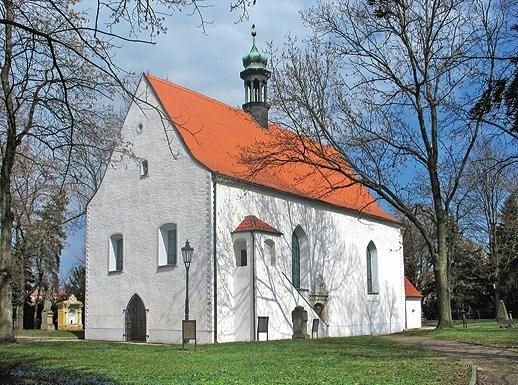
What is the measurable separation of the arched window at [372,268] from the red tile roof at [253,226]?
1244cm

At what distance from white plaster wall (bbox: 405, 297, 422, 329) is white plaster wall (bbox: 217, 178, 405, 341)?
1.96 meters

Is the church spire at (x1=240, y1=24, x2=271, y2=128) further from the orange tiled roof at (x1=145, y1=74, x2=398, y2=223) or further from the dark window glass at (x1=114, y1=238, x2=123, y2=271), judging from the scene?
the dark window glass at (x1=114, y1=238, x2=123, y2=271)

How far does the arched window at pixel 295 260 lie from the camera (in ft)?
105

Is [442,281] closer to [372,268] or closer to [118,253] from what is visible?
[372,268]

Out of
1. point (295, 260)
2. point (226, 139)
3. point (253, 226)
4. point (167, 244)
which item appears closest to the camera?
point (253, 226)

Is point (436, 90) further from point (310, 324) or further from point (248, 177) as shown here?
point (310, 324)

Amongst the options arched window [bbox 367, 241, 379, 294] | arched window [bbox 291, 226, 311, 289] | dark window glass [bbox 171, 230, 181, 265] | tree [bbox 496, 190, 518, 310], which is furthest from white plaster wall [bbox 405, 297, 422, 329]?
dark window glass [bbox 171, 230, 181, 265]

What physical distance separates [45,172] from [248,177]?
41.7ft

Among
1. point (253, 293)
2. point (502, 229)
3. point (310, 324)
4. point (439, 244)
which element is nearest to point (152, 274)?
point (253, 293)

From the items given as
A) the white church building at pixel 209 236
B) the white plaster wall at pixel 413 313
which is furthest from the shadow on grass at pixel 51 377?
the white plaster wall at pixel 413 313

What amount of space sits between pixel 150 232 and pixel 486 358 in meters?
17.7

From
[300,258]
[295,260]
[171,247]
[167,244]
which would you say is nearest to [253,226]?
[171,247]

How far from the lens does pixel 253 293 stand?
1056 inches

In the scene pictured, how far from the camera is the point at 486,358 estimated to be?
47.9 ft
